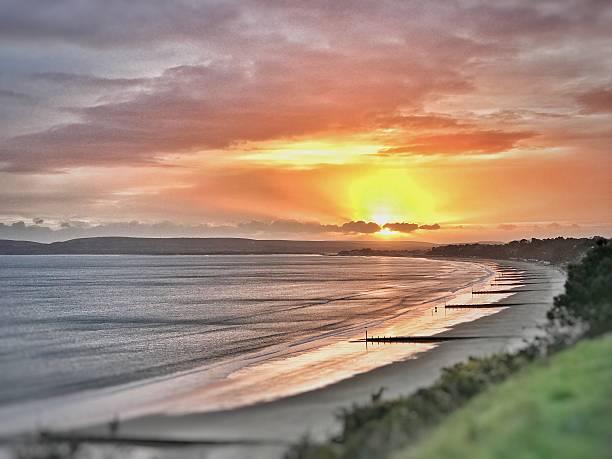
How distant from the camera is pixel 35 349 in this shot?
43.5m

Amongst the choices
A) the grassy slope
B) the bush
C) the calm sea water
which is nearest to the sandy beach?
the bush

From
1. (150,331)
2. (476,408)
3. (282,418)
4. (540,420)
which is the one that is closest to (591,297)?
(282,418)

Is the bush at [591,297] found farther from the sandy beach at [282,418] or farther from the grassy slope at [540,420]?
the grassy slope at [540,420]

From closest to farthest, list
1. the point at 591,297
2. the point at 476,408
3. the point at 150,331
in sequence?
the point at 476,408 < the point at 591,297 < the point at 150,331

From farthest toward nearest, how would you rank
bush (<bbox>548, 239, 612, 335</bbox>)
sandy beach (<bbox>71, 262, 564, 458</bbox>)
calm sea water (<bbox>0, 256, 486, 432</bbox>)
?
calm sea water (<bbox>0, 256, 486, 432</bbox>) → bush (<bbox>548, 239, 612, 335</bbox>) → sandy beach (<bbox>71, 262, 564, 458</bbox>)

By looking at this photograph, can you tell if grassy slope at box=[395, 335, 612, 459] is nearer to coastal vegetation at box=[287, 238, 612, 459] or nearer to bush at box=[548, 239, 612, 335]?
coastal vegetation at box=[287, 238, 612, 459]

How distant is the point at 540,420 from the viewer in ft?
43.2

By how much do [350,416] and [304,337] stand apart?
2853 centimetres

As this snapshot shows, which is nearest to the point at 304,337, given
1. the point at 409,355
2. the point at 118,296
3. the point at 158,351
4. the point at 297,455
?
the point at 158,351

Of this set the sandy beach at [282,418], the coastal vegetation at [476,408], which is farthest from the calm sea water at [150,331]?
the coastal vegetation at [476,408]

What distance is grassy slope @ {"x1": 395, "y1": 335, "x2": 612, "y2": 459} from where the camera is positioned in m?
12.0

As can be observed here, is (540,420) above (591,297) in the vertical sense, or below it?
below

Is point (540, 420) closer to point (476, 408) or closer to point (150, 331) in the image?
point (476, 408)

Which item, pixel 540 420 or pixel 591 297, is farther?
pixel 591 297
